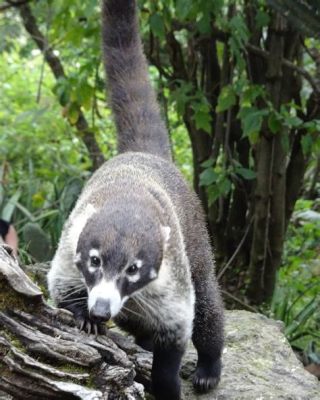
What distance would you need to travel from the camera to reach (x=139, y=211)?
2.93 m

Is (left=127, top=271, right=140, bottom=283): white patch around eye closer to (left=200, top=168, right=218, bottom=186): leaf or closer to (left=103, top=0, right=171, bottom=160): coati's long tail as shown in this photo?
(left=103, top=0, right=171, bottom=160): coati's long tail

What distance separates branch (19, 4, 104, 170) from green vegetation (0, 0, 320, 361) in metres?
0.01

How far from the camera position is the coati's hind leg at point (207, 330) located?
345 cm

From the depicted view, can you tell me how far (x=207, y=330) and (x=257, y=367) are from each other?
39cm

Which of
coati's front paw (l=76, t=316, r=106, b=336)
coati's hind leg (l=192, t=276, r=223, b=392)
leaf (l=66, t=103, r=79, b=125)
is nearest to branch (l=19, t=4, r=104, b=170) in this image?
leaf (l=66, t=103, r=79, b=125)

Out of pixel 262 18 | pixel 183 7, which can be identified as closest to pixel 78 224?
pixel 183 7

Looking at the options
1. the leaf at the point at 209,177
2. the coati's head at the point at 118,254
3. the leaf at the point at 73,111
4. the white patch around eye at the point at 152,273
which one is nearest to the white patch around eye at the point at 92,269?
the coati's head at the point at 118,254

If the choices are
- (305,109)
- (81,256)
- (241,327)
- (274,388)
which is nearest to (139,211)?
(81,256)

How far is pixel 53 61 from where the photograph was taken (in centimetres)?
629

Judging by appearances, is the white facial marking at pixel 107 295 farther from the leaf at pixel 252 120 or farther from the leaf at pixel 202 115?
the leaf at pixel 202 115

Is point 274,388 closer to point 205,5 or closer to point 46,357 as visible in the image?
point 46,357

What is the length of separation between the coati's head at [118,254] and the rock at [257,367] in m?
0.87

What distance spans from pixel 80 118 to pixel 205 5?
2.57 metres

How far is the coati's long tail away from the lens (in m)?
4.00
